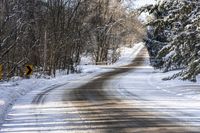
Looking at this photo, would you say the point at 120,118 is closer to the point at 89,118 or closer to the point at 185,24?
the point at 89,118

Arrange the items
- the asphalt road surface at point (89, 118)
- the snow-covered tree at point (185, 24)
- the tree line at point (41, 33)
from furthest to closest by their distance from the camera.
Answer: the tree line at point (41, 33), the snow-covered tree at point (185, 24), the asphalt road surface at point (89, 118)

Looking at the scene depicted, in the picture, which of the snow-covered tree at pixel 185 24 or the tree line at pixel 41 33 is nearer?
the snow-covered tree at pixel 185 24

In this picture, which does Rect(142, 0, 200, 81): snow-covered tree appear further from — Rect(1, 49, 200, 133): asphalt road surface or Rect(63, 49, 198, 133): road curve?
Rect(63, 49, 198, 133): road curve

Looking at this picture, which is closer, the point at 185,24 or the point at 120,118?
the point at 120,118

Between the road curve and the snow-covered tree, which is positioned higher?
the snow-covered tree

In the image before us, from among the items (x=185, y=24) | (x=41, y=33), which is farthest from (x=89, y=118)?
(x=41, y=33)

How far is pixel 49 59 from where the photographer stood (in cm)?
4072

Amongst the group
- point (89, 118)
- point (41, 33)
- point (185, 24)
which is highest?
point (41, 33)

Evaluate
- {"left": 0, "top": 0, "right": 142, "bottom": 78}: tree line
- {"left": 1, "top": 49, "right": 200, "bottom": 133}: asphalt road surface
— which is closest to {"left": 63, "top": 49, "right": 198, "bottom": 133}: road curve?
{"left": 1, "top": 49, "right": 200, "bottom": 133}: asphalt road surface

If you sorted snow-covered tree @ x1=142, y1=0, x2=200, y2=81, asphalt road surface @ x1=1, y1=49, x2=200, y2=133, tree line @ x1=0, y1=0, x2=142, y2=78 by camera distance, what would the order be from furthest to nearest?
tree line @ x1=0, y1=0, x2=142, y2=78 → snow-covered tree @ x1=142, y1=0, x2=200, y2=81 → asphalt road surface @ x1=1, y1=49, x2=200, y2=133

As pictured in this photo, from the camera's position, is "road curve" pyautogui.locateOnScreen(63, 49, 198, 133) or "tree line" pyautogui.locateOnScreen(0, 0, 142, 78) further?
"tree line" pyautogui.locateOnScreen(0, 0, 142, 78)

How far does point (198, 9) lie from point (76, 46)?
36161mm

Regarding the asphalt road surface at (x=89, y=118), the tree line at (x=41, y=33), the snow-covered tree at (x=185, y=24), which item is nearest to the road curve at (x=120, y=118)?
the asphalt road surface at (x=89, y=118)

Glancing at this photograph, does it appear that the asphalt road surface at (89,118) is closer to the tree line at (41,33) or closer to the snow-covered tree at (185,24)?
the snow-covered tree at (185,24)
